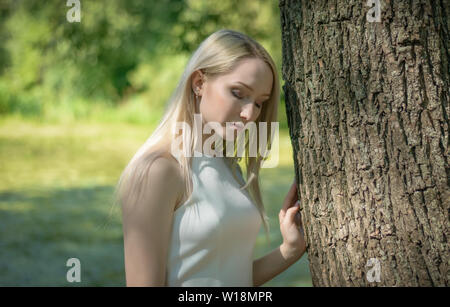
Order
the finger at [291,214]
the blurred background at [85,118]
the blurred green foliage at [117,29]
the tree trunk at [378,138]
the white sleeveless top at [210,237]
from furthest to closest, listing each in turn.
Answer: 1. the blurred background at [85,118]
2. the blurred green foliage at [117,29]
3. the finger at [291,214]
4. the white sleeveless top at [210,237]
5. the tree trunk at [378,138]

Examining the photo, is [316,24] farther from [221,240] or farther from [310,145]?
[221,240]

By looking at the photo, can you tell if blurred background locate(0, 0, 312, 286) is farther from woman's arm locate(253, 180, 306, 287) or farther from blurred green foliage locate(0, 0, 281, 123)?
woman's arm locate(253, 180, 306, 287)

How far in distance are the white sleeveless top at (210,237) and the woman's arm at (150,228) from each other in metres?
0.07

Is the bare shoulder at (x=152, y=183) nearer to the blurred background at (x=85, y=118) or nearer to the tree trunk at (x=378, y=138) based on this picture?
the blurred background at (x=85, y=118)

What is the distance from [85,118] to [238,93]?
1656 cm

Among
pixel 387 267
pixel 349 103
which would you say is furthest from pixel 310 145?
pixel 387 267

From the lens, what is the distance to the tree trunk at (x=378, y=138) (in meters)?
1.67

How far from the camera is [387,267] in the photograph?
1.70 metres

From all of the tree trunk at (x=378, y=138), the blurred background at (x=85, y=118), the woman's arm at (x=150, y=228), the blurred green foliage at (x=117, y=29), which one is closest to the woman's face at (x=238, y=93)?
the tree trunk at (x=378, y=138)

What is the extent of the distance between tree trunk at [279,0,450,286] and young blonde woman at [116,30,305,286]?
0.62 ft

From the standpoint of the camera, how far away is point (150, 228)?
168 cm

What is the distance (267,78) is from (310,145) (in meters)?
0.27

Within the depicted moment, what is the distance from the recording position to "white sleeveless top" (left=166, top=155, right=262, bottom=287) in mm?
1774

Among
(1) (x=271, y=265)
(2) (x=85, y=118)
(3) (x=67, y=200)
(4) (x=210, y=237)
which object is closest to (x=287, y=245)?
(1) (x=271, y=265)
